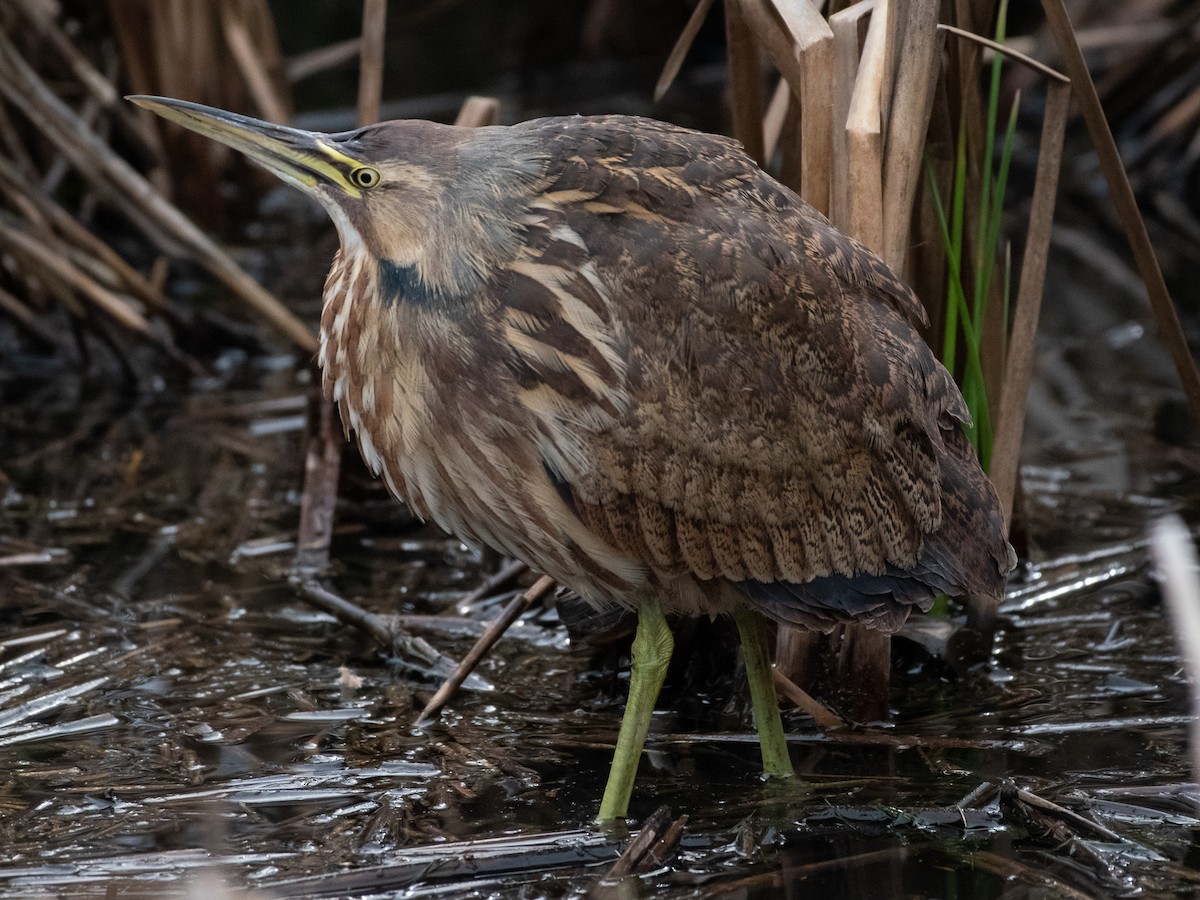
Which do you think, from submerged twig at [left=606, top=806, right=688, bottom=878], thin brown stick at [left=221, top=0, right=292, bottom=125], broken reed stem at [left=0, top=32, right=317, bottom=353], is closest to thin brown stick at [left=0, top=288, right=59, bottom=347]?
broken reed stem at [left=0, top=32, right=317, bottom=353]

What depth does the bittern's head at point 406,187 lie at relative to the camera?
96.3 inches

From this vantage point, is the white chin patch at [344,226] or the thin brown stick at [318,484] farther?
the thin brown stick at [318,484]

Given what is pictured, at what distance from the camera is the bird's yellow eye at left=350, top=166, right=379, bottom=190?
2.44 m

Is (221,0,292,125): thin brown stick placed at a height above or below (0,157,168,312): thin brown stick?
above

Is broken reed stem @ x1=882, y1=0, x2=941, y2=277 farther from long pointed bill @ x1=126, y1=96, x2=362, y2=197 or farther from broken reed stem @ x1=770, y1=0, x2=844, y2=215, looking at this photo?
long pointed bill @ x1=126, y1=96, x2=362, y2=197

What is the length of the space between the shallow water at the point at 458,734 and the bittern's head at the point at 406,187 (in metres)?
0.92

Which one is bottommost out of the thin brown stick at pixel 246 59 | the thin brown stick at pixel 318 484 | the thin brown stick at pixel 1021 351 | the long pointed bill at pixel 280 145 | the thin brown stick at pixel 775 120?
the thin brown stick at pixel 318 484

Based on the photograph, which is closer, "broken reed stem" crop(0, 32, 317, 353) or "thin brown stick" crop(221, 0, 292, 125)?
"broken reed stem" crop(0, 32, 317, 353)

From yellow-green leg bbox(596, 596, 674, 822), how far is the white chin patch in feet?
2.51

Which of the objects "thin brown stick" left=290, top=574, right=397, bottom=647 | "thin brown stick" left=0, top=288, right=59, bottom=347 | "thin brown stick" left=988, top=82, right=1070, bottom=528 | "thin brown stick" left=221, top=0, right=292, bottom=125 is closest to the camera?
"thin brown stick" left=988, top=82, right=1070, bottom=528

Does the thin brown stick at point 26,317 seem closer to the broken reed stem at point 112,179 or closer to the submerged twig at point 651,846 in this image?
the broken reed stem at point 112,179

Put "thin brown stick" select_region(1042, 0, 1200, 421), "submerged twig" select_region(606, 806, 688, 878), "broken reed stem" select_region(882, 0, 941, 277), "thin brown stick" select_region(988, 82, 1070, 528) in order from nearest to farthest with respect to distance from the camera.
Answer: "submerged twig" select_region(606, 806, 688, 878), "broken reed stem" select_region(882, 0, 941, 277), "thin brown stick" select_region(1042, 0, 1200, 421), "thin brown stick" select_region(988, 82, 1070, 528)

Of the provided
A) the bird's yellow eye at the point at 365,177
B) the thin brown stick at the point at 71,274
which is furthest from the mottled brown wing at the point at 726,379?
the thin brown stick at the point at 71,274

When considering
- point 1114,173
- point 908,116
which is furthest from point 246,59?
point 1114,173
